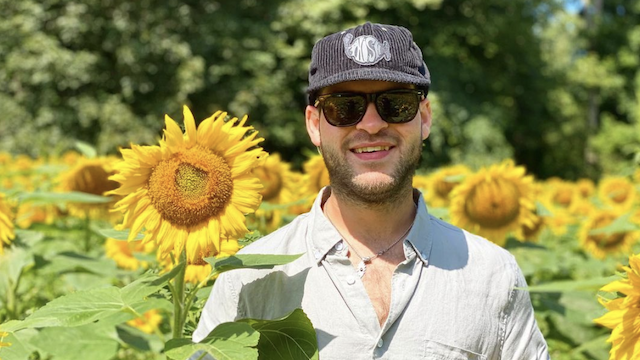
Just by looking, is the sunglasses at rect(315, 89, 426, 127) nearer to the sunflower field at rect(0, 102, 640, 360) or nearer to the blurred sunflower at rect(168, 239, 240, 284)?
the sunflower field at rect(0, 102, 640, 360)

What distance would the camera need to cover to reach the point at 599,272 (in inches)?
197

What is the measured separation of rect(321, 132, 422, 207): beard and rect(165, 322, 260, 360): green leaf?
50cm

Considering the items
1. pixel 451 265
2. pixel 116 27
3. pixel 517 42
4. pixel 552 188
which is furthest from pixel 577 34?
pixel 451 265

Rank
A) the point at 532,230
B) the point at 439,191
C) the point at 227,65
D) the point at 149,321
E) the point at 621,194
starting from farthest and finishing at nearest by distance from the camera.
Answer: the point at 227,65 < the point at 621,194 < the point at 439,191 < the point at 532,230 < the point at 149,321

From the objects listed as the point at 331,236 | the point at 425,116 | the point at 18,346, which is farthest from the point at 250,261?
the point at 18,346

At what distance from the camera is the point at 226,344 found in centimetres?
169

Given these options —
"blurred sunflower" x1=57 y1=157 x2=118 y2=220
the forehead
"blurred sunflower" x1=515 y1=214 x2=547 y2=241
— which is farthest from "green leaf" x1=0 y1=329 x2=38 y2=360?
"blurred sunflower" x1=515 y1=214 x2=547 y2=241

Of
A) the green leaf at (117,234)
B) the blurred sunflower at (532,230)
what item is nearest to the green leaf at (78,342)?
the green leaf at (117,234)

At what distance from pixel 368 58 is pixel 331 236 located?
1.42 feet

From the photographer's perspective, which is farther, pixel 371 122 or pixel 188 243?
pixel 371 122

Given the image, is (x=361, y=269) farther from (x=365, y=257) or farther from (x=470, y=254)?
(x=470, y=254)

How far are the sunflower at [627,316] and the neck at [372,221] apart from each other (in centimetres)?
61

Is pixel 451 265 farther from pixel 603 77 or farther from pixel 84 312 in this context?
pixel 603 77

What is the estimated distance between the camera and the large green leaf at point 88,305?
5.50 ft
